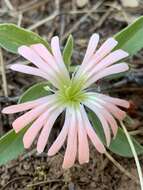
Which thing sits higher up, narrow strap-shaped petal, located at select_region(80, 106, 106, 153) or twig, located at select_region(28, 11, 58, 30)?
twig, located at select_region(28, 11, 58, 30)

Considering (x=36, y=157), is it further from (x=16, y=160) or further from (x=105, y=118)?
(x=105, y=118)

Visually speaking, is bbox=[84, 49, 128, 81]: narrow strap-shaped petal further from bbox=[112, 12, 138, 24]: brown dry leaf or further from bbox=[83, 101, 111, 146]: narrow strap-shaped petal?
bbox=[112, 12, 138, 24]: brown dry leaf

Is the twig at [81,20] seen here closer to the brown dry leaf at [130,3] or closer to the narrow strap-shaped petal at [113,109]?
the brown dry leaf at [130,3]

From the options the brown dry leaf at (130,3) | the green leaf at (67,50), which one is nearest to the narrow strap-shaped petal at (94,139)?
the green leaf at (67,50)

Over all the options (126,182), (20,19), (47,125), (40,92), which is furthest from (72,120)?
(20,19)

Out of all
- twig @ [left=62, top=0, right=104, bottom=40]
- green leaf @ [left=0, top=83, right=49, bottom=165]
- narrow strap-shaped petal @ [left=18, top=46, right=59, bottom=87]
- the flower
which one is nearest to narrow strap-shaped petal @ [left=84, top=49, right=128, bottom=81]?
the flower

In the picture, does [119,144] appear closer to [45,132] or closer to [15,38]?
[45,132]
